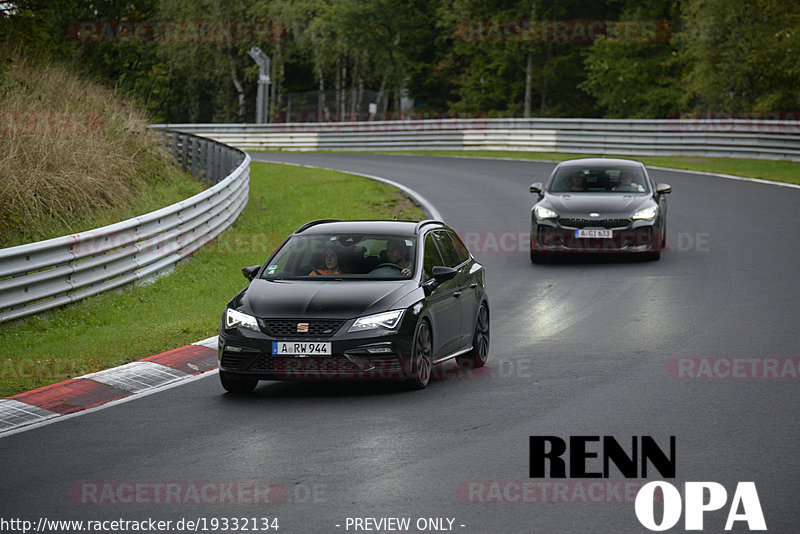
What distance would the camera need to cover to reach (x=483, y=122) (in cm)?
4750

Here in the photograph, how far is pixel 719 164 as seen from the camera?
38188 mm

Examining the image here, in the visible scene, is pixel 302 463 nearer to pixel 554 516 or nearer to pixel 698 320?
pixel 554 516

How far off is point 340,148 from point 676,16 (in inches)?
779

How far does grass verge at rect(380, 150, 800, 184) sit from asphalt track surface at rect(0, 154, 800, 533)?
18240 millimetres

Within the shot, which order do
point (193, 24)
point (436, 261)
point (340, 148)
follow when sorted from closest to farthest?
1. point (436, 261)
2. point (340, 148)
3. point (193, 24)

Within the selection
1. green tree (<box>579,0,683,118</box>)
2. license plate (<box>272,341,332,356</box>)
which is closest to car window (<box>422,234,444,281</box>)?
license plate (<box>272,341,332,356</box>)

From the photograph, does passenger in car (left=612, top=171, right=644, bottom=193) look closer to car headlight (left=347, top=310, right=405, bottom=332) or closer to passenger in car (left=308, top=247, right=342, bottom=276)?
passenger in car (left=308, top=247, right=342, bottom=276)

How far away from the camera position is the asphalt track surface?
7047mm

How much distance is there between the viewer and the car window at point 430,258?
11.5 m

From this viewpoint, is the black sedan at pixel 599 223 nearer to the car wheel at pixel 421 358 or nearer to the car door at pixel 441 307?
the car door at pixel 441 307

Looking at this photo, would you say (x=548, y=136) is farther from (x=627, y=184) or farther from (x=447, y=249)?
(x=447, y=249)

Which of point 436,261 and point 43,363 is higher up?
point 436,261

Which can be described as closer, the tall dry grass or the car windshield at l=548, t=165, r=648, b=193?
the tall dry grass

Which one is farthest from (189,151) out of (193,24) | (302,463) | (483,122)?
(193,24)
